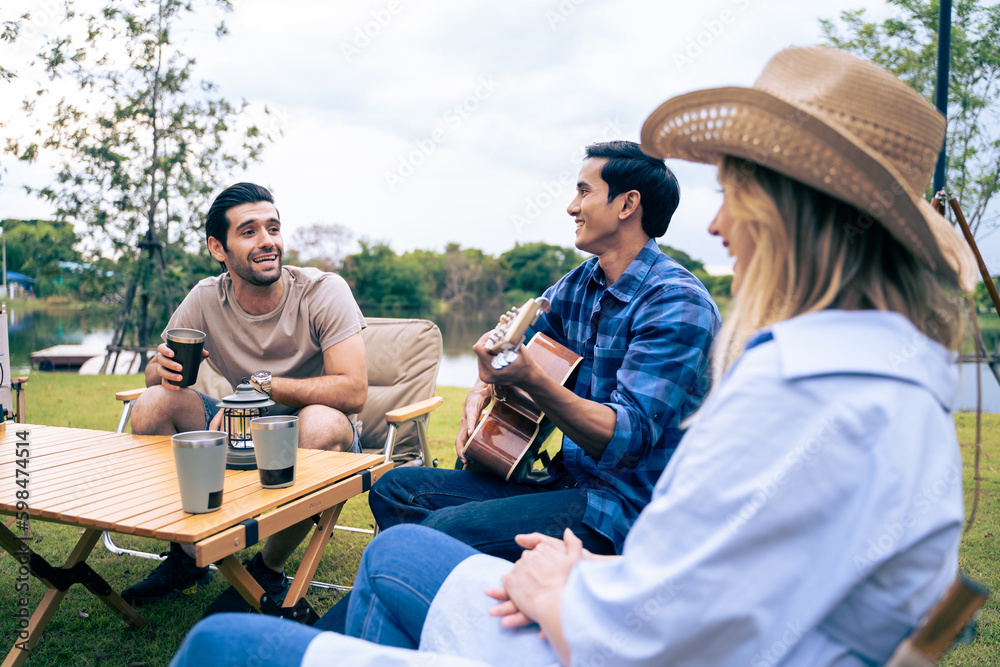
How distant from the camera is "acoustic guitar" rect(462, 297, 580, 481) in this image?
7.36ft

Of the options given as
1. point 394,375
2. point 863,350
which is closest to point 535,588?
point 863,350

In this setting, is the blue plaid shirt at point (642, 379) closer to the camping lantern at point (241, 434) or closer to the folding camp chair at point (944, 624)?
the camping lantern at point (241, 434)

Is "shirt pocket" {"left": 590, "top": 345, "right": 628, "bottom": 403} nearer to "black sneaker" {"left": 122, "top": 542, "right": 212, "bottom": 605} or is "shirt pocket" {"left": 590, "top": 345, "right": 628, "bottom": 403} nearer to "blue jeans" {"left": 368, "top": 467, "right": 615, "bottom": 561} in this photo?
"blue jeans" {"left": 368, "top": 467, "right": 615, "bottom": 561}

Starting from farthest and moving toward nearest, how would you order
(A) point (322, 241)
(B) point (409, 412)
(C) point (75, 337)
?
(A) point (322, 241), (C) point (75, 337), (B) point (409, 412)

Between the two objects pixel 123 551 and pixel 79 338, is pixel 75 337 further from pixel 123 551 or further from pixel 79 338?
pixel 123 551

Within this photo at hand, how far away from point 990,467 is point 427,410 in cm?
435

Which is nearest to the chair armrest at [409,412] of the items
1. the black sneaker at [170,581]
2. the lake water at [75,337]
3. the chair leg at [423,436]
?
the chair leg at [423,436]

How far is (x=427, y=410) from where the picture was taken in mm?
3088

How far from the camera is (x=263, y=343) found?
2992 millimetres

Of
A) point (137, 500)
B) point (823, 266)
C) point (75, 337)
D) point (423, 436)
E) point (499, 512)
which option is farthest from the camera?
point (75, 337)

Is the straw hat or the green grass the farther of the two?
the green grass

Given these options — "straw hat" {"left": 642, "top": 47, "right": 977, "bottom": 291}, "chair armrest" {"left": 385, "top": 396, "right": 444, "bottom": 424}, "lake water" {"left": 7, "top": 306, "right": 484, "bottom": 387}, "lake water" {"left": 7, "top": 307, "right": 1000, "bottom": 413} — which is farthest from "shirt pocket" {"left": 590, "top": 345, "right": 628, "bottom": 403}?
"lake water" {"left": 7, "top": 306, "right": 484, "bottom": 387}

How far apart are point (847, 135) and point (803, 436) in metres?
0.40

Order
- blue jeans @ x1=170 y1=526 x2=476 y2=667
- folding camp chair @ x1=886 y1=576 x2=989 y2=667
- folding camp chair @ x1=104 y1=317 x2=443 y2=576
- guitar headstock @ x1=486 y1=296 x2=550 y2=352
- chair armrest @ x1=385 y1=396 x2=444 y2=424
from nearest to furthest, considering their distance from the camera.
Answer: folding camp chair @ x1=886 y1=576 x2=989 y2=667
blue jeans @ x1=170 y1=526 x2=476 y2=667
guitar headstock @ x1=486 y1=296 x2=550 y2=352
chair armrest @ x1=385 y1=396 x2=444 y2=424
folding camp chair @ x1=104 y1=317 x2=443 y2=576
